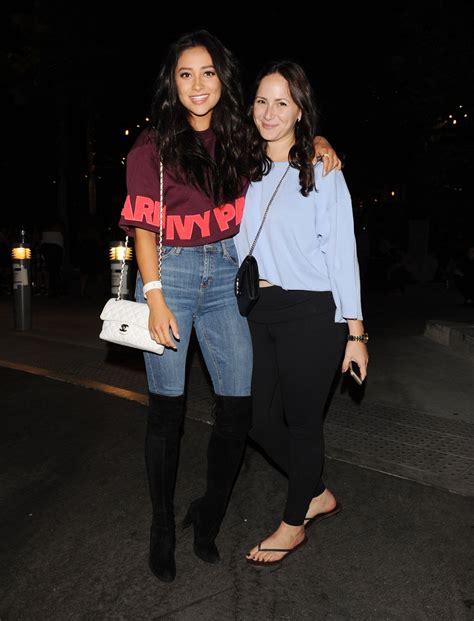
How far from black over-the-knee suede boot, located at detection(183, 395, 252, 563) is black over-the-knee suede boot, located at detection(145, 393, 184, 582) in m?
0.15

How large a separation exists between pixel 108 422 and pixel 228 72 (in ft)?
10.2

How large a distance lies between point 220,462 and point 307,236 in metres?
0.98

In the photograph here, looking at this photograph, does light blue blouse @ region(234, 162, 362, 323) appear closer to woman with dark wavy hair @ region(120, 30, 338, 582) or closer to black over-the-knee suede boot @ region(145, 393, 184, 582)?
woman with dark wavy hair @ region(120, 30, 338, 582)

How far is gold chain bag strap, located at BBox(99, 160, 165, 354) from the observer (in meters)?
2.67

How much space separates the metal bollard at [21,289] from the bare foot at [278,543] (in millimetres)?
7167

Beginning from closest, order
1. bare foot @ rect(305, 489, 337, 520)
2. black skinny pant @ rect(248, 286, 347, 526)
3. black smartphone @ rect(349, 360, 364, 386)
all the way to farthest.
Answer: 1. black skinny pant @ rect(248, 286, 347, 526)
2. black smartphone @ rect(349, 360, 364, 386)
3. bare foot @ rect(305, 489, 337, 520)

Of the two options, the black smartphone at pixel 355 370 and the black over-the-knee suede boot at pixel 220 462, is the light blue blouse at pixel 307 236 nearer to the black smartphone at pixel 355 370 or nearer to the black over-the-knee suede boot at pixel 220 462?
the black smartphone at pixel 355 370

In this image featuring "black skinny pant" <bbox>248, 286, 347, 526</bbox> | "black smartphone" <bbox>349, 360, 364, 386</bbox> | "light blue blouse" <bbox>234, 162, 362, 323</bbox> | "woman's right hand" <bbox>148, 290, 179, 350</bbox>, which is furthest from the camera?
"black smartphone" <bbox>349, 360, 364, 386</bbox>

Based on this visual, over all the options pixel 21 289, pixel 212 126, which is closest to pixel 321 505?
pixel 212 126

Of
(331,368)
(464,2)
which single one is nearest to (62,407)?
(331,368)

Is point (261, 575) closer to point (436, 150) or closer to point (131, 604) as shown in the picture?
point (131, 604)

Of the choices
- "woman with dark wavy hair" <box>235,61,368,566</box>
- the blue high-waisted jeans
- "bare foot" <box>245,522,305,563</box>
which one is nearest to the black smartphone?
"woman with dark wavy hair" <box>235,61,368,566</box>

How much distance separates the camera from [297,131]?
291 cm

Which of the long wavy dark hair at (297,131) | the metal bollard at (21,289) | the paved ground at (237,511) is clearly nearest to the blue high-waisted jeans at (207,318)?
the long wavy dark hair at (297,131)
